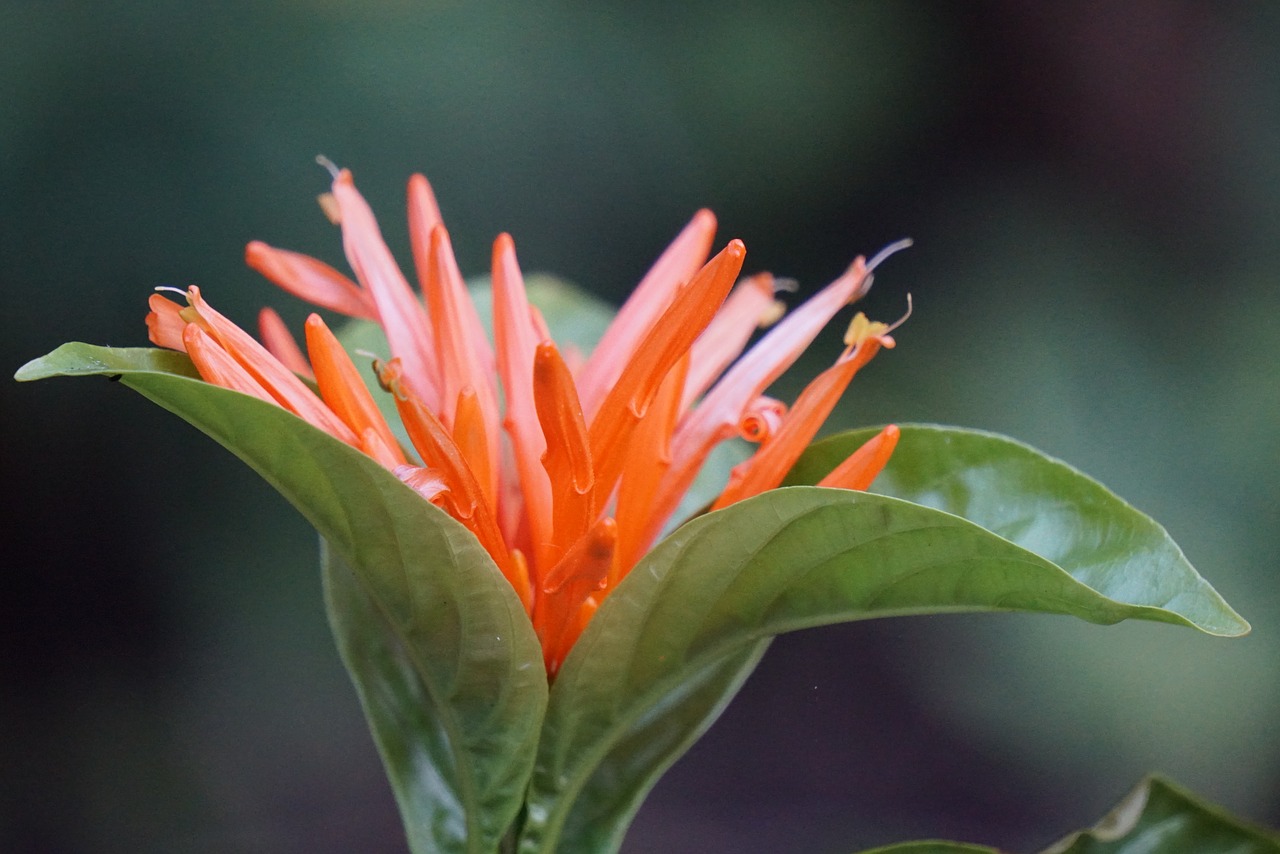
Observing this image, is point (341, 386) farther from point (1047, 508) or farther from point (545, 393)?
point (1047, 508)

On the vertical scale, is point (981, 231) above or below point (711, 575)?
above

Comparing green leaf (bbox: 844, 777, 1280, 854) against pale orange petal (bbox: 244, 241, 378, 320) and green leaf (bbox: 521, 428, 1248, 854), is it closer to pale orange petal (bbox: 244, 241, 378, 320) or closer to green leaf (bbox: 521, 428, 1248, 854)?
green leaf (bbox: 521, 428, 1248, 854)

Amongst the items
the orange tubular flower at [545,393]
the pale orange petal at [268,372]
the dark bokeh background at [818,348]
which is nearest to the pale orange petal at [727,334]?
the orange tubular flower at [545,393]

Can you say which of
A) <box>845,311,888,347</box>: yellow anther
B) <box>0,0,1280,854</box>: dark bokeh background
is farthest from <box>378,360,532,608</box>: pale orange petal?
<box>0,0,1280,854</box>: dark bokeh background

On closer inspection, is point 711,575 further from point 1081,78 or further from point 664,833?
point 1081,78

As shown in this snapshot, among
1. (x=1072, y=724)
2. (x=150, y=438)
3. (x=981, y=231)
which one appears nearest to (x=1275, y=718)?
(x=1072, y=724)

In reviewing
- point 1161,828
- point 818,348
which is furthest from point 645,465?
point 818,348
